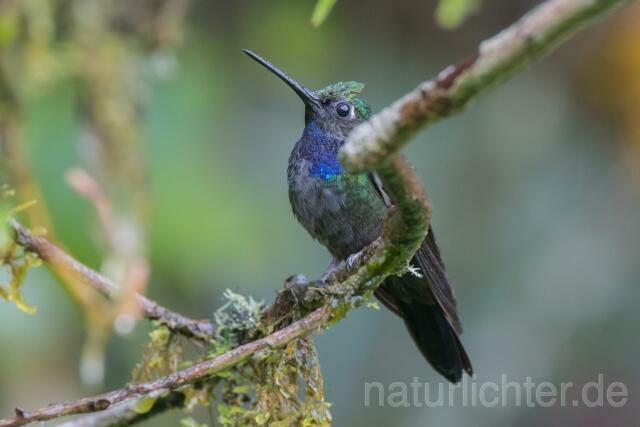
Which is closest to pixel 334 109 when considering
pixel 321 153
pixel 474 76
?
pixel 321 153

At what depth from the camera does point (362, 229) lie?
11.5 ft

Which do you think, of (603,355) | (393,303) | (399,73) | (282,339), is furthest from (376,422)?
(282,339)

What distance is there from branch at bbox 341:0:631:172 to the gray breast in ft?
6.64

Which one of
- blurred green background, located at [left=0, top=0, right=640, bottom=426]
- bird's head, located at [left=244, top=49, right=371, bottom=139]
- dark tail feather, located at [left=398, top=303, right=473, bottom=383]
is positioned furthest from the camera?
blurred green background, located at [left=0, top=0, right=640, bottom=426]

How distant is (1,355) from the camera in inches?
157

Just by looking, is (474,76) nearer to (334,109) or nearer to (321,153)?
(321,153)

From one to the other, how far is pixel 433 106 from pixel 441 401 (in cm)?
410

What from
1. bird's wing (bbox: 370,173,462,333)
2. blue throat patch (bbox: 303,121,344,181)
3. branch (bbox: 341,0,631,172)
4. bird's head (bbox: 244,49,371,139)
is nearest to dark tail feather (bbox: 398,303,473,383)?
bird's wing (bbox: 370,173,462,333)

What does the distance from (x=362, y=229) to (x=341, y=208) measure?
0.12 m

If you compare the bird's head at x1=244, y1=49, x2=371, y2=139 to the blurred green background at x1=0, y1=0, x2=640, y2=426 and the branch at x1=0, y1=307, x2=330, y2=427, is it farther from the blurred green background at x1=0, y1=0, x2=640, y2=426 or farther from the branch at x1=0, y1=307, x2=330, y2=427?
the branch at x1=0, y1=307, x2=330, y2=427

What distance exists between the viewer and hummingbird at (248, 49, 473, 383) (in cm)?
339

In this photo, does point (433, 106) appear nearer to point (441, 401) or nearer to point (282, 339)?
point (282, 339)

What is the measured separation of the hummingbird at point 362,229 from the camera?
133 inches

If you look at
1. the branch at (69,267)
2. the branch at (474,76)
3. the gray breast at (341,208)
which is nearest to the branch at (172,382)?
the branch at (69,267)
